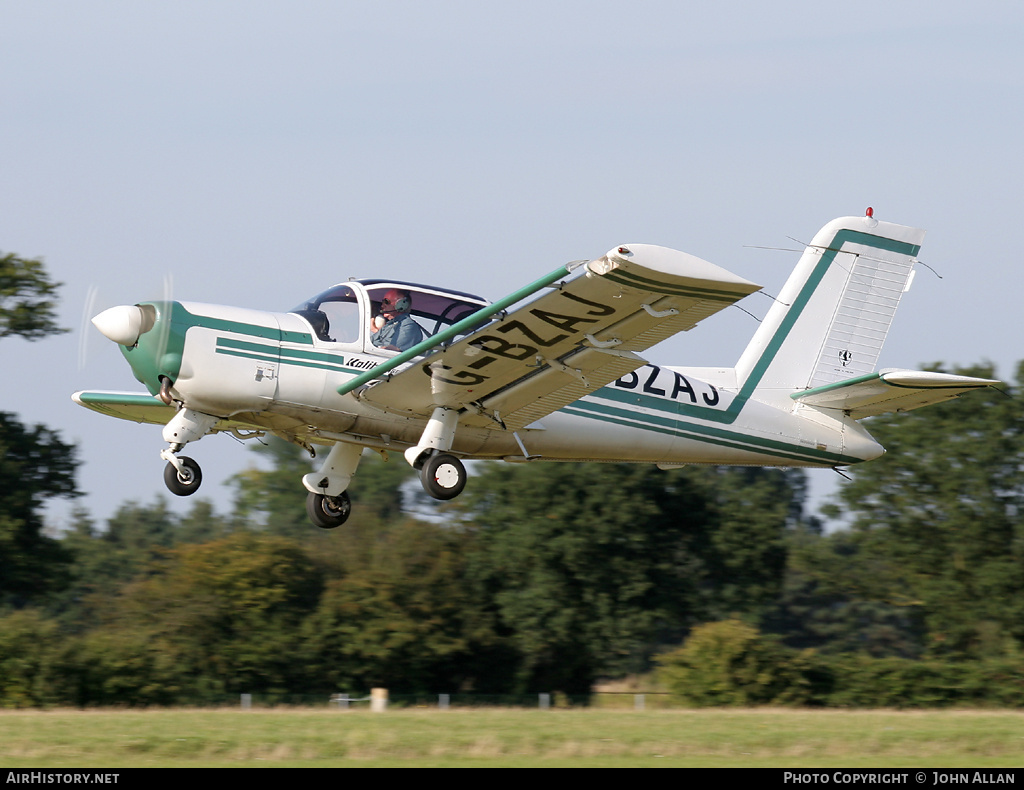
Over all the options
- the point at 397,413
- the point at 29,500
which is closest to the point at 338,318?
the point at 397,413

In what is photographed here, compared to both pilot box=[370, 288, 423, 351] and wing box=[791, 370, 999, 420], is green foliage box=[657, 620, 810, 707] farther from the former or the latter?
pilot box=[370, 288, 423, 351]

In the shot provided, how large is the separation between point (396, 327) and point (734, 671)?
15541 mm

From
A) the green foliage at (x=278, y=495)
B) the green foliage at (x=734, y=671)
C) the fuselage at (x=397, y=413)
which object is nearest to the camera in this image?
the fuselage at (x=397, y=413)

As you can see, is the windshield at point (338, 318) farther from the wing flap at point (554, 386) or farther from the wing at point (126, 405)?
the wing at point (126, 405)

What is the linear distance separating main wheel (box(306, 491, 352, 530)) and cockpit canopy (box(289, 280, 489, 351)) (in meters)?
2.19

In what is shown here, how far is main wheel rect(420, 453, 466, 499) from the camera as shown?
11.2 m

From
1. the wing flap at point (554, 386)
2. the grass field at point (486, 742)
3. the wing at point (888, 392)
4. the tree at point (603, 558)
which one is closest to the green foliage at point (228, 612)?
the tree at point (603, 558)

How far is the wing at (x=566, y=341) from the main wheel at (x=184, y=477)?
1546mm

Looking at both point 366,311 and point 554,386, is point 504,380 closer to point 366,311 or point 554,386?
point 554,386

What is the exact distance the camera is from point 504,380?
11.1 meters

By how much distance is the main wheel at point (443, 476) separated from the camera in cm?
1119

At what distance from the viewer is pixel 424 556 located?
1323 inches

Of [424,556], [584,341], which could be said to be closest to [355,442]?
[584,341]

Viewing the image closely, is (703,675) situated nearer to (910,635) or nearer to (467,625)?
(467,625)
